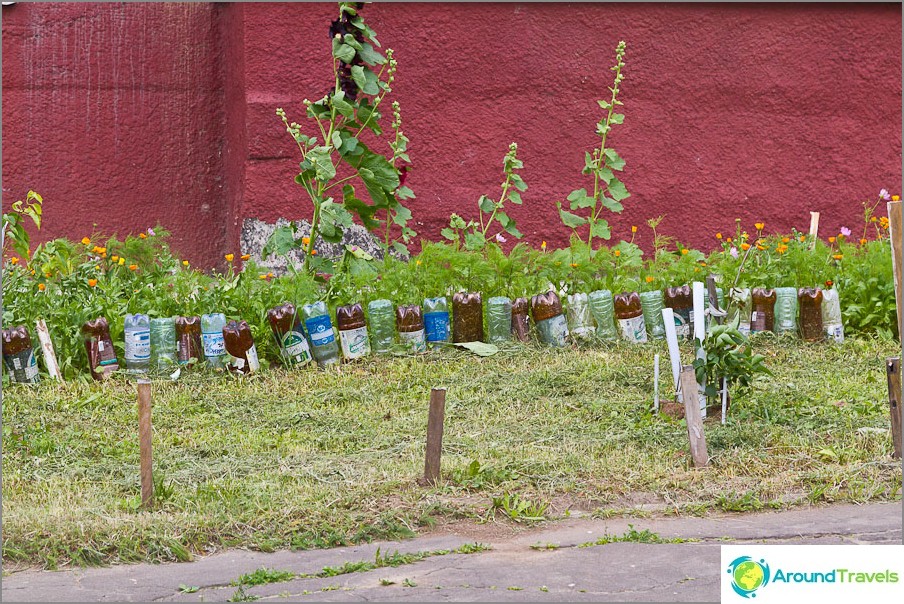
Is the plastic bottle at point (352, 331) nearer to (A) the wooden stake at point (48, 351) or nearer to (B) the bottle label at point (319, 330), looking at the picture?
(B) the bottle label at point (319, 330)

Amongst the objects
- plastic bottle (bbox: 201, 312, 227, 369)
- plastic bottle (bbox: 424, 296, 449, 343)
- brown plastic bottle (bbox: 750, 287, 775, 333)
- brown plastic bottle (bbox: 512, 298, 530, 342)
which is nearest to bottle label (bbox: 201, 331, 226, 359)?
plastic bottle (bbox: 201, 312, 227, 369)

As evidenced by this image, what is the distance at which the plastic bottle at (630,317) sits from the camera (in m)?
7.21

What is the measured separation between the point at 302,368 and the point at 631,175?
3603 millimetres

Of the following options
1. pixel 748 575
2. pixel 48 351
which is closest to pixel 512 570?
pixel 748 575

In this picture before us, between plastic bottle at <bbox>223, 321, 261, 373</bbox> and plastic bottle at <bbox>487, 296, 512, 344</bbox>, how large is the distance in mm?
1490

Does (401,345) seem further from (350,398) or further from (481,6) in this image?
(481,6)

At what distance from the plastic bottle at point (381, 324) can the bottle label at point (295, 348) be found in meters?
0.45

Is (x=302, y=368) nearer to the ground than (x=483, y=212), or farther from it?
nearer to the ground

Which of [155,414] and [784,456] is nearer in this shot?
[784,456]

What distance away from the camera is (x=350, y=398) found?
6199mm

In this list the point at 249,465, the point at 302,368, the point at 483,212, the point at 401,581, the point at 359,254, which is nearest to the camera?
the point at 401,581

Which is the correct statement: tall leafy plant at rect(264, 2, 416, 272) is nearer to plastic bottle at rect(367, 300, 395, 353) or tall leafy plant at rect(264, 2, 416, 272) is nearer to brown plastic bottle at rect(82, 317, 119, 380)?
plastic bottle at rect(367, 300, 395, 353)

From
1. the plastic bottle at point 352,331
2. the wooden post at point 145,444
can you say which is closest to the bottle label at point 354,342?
the plastic bottle at point 352,331

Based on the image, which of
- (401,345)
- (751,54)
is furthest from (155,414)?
(751,54)
